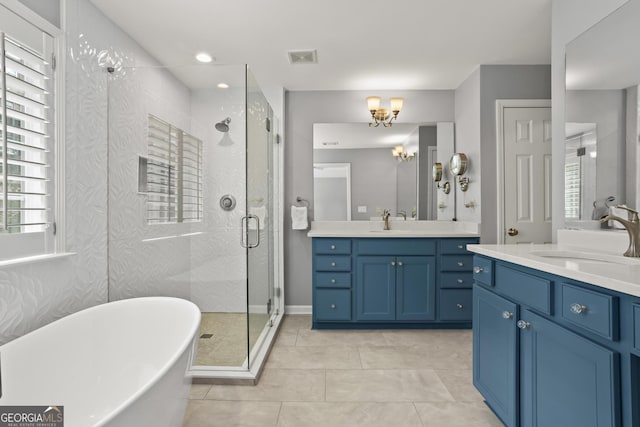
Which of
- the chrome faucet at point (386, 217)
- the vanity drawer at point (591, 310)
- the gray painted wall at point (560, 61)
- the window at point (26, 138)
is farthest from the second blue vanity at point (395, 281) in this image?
the window at point (26, 138)

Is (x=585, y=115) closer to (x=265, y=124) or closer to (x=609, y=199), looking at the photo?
(x=609, y=199)

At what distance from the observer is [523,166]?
3090mm

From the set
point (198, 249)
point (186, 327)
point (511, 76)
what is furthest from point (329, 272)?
point (511, 76)

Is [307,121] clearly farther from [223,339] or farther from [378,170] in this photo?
[223,339]

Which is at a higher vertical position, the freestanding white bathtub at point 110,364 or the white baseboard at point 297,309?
the freestanding white bathtub at point 110,364

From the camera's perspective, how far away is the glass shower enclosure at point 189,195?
2285 mm

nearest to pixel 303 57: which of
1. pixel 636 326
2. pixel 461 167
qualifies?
pixel 461 167

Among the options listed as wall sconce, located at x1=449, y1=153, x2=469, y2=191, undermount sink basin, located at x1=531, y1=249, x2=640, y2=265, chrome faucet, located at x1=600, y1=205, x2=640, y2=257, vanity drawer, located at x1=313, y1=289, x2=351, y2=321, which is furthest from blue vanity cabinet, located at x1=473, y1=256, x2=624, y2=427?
wall sconce, located at x1=449, y1=153, x2=469, y2=191

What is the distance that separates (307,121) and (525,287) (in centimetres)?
282

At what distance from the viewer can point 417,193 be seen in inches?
145

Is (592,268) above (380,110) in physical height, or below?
below

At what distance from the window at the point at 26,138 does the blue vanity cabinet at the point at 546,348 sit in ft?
7.76

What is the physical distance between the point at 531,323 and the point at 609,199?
2.68 feet

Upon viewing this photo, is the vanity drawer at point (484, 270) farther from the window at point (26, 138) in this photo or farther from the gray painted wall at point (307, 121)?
the window at point (26, 138)
